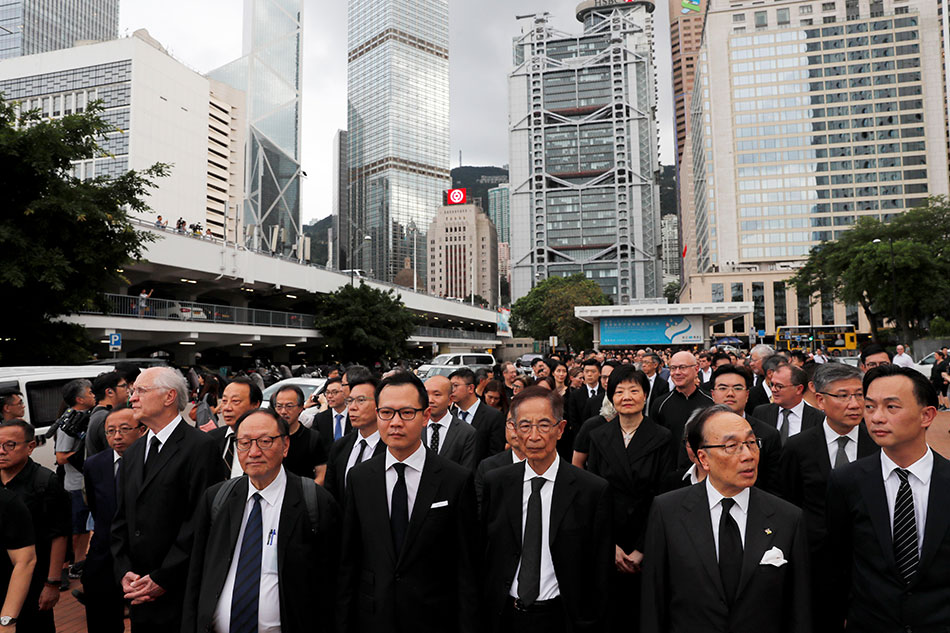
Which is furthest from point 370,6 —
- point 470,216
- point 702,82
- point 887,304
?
point 887,304

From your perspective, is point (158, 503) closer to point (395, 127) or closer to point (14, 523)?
point (14, 523)

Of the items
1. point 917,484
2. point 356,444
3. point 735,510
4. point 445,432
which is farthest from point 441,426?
point 917,484

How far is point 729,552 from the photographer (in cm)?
239

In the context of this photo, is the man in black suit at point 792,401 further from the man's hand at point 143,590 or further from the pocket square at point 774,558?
the man's hand at point 143,590

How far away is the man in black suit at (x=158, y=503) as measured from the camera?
3.16 m

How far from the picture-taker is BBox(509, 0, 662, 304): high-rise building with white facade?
12456cm

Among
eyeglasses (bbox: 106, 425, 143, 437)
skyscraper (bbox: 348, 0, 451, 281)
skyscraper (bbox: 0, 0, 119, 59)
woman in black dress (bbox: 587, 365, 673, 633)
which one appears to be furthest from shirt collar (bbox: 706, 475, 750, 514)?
skyscraper (bbox: 348, 0, 451, 281)

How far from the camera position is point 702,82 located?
335ft

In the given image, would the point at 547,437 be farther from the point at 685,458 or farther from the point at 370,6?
the point at 370,6

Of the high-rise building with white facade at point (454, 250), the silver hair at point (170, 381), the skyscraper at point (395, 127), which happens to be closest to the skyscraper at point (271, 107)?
the high-rise building with white facade at point (454, 250)

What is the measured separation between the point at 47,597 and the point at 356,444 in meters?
1.96

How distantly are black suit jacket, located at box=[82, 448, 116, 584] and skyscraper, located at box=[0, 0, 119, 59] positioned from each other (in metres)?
123

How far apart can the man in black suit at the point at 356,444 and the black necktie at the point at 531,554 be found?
1228 millimetres

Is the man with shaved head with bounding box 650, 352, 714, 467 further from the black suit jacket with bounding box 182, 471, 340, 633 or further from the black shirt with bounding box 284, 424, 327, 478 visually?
the black suit jacket with bounding box 182, 471, 340, 633
